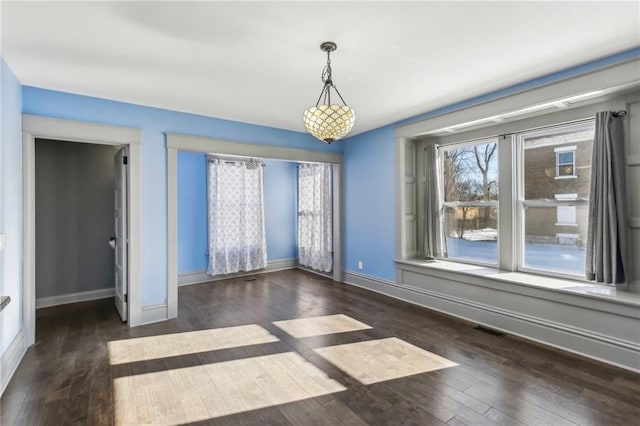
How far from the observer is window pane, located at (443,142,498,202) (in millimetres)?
3982

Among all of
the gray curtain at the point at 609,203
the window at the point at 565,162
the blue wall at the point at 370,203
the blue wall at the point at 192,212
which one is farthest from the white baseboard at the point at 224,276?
the gray curtain at the point at 609,203

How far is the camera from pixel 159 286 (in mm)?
3924

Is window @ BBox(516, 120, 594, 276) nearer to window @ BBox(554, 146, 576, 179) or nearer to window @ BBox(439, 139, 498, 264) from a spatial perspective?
window @ BBox(554, 146, 576, 179)

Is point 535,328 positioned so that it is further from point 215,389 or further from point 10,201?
point 10,201

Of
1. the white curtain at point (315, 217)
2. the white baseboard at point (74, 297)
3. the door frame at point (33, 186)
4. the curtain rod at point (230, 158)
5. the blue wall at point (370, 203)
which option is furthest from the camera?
the white curtain at point (315, 217)

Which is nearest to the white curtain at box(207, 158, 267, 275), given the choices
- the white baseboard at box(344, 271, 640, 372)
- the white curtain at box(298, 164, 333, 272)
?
the white curtain at box(298, 164, 333, 272)

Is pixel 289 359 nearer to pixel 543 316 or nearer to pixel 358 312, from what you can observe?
pixel 358 312

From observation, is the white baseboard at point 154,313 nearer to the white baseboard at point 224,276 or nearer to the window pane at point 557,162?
the white baseboard at point 224,276

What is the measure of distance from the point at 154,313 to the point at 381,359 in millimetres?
2765

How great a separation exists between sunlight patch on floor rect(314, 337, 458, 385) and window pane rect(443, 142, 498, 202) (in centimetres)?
220

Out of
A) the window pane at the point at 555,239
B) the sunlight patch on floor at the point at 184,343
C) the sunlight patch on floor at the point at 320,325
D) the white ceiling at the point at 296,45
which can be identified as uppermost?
the white ceiling at the point at 296,45

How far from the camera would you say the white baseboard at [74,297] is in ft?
14.6

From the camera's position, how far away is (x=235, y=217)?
20.1 feet

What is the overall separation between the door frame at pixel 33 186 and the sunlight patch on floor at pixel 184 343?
59 cm
